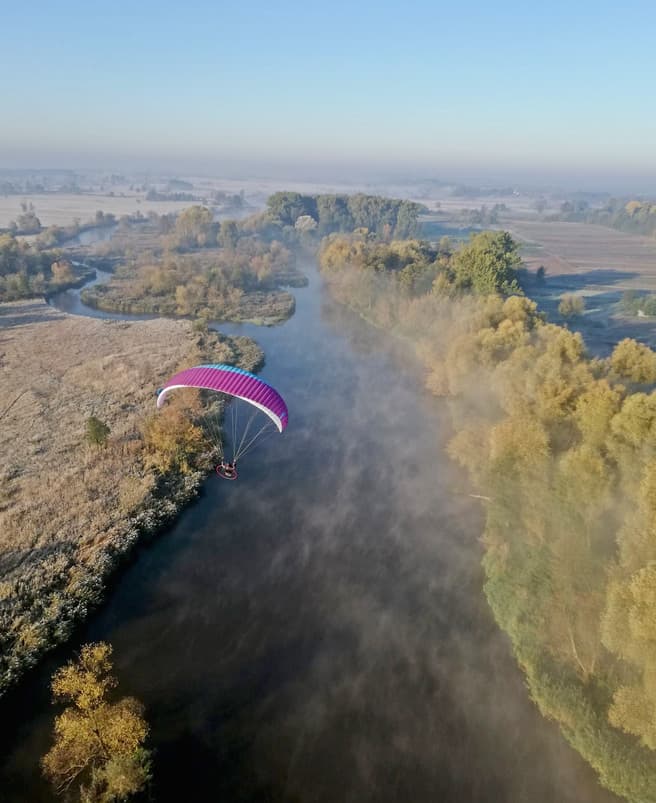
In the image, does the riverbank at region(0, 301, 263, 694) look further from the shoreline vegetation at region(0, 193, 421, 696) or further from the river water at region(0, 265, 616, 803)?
the river water at region(0, 265, 616, 803)

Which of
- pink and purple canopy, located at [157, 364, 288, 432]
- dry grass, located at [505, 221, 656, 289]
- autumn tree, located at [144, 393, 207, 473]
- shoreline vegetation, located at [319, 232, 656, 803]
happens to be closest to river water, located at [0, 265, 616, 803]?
shoreline vegetation, located at [319, 232, 656, 803]

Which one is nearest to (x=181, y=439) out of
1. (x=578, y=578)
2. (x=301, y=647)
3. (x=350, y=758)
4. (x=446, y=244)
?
(x=301, y=647)

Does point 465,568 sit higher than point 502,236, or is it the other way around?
point 502,236

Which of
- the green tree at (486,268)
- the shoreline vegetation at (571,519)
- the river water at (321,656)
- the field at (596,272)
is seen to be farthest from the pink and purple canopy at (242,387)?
the field at (596,272)

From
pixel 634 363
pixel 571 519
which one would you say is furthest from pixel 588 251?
pixel 571 519

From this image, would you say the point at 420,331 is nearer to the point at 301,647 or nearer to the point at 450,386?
the point at 450,386

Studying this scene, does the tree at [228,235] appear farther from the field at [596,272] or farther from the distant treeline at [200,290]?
the field at [596,272]

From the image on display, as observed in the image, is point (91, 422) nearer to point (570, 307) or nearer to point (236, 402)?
point (236, 402)
